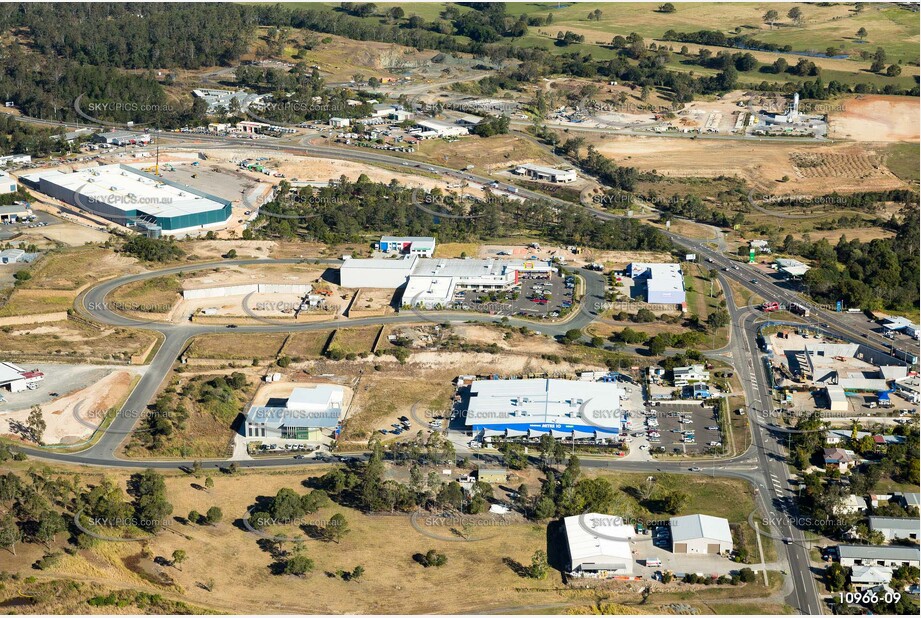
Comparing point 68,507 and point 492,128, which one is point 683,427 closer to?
point 68,507

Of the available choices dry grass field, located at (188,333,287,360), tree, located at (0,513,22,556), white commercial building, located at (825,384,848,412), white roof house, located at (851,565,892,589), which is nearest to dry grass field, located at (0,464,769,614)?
tree, located at (0,513,22,556)

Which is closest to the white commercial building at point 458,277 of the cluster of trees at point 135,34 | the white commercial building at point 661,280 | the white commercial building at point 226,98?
the white commercial building at point 661,280

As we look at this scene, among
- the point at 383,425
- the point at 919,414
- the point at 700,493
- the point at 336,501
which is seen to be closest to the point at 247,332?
the point at 383,425

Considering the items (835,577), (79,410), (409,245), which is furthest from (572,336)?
(79,410)

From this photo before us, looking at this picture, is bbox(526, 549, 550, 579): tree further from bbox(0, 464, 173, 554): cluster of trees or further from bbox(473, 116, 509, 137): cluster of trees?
bbox(473, 116, 509, 137): cluster of trees

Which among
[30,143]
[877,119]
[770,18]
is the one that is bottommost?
[30,143]
